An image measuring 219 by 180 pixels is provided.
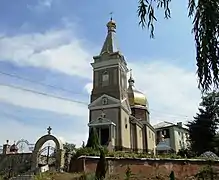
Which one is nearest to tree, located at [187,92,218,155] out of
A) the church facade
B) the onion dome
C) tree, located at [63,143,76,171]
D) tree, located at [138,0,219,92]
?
the church facade

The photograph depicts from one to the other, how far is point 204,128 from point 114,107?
10714mm

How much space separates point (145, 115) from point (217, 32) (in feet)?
137

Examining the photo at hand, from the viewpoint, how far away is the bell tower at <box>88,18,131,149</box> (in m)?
37.7

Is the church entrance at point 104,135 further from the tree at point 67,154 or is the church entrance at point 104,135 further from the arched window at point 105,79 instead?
the tree at point 67,154

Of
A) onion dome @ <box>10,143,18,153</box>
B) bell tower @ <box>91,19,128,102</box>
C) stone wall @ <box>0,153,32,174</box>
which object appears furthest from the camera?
bell tower @ <box>91,19,128,102</box>

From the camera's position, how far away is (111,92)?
3966 cm

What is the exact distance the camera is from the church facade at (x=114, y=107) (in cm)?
3722

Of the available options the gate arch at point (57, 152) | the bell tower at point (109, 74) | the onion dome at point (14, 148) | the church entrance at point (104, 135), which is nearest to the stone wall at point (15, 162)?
the gate arch at point (57, 152)

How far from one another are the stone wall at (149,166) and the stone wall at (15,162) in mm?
7761

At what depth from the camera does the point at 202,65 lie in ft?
19.1

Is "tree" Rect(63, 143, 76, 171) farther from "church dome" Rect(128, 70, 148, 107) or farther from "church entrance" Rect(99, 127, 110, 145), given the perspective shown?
"church dome" Rect(128, 70, 148, 107)

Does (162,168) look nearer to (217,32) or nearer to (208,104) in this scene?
(217,32)

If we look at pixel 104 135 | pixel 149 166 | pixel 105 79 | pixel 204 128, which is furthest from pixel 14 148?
pixel 204 128

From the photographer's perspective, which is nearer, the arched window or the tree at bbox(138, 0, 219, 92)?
the tree at bbox(138, 0, 219, 92)
